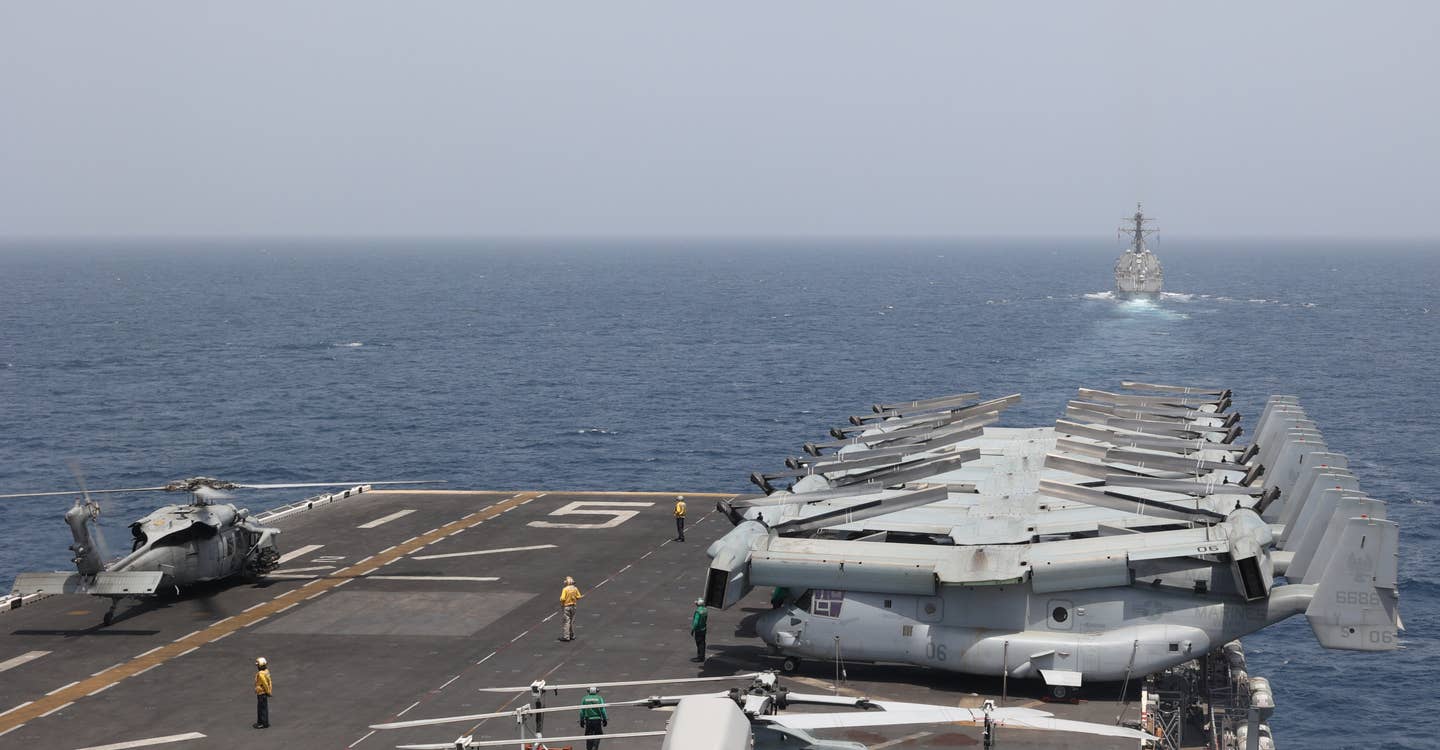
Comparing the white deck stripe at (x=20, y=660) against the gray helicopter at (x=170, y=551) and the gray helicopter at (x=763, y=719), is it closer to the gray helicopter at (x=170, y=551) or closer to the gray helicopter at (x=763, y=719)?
the gray helicopter at (x=170, y=551)

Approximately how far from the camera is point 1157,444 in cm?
4612

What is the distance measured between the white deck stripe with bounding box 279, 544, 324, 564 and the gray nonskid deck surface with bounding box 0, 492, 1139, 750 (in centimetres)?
33

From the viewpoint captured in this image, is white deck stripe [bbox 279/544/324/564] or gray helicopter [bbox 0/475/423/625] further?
white deck stripe [bbox 279/544/324/564]

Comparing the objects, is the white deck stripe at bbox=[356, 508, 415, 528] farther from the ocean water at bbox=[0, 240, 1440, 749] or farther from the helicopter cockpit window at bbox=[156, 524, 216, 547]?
the helicopter cockpit window at bbox=[156, 524, 216, 547]

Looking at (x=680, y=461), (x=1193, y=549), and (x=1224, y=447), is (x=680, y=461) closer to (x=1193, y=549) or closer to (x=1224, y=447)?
(x=1224, y=447)

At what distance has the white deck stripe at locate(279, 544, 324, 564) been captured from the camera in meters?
46.3

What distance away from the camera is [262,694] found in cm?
2927

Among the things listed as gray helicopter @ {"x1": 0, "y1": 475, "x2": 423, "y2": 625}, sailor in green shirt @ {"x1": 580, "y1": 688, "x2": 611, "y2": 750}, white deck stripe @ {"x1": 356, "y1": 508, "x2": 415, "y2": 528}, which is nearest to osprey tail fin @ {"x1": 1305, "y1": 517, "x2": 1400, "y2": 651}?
sailor in green shirt @ {"x1": 580, "y1": 688, "x2": 611, "y2": 750}

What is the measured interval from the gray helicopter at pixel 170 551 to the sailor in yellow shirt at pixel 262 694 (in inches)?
356

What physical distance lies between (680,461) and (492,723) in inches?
2116

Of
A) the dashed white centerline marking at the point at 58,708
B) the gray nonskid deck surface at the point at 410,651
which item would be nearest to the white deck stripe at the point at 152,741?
the gray nonskid deck surface at the point at 410,651

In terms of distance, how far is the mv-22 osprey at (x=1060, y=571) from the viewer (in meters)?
30.7

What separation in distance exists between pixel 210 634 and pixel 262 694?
929cm

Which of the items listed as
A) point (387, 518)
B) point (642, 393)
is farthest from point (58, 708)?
point (642, 393)
